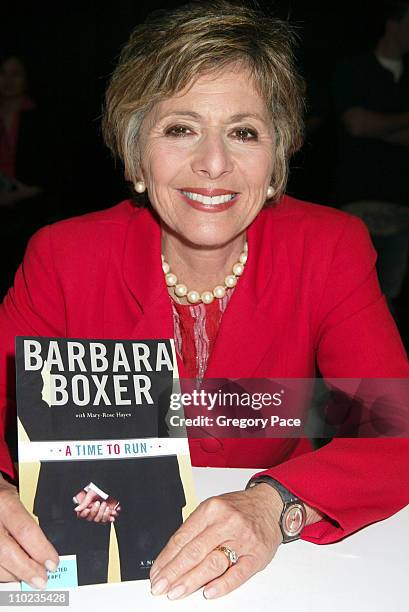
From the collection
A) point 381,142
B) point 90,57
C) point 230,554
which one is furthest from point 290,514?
point 90,57

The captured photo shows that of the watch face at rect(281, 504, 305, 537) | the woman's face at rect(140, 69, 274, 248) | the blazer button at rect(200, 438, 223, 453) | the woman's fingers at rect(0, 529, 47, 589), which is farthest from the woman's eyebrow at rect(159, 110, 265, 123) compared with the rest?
the woman's fingers at rect(0, 529, 47, 589)

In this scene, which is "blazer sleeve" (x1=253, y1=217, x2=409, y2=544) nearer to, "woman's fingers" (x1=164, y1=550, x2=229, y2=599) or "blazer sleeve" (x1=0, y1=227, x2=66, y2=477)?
"woman's fingers" (x1=164, y1=550, x2=229, y2=599)

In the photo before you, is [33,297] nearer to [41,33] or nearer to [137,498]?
[137,498]

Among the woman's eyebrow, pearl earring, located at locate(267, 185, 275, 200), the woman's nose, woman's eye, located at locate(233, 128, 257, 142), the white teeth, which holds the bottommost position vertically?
pearl earring, located at locate(267, 185, 275, 200)

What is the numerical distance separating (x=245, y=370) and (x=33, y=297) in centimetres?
49

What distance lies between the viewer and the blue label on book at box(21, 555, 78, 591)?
1.14 meters

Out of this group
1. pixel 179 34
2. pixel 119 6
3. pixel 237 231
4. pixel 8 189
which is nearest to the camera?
pixel 179 34

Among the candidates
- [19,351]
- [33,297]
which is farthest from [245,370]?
[19,351]

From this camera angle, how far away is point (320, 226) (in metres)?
1.79

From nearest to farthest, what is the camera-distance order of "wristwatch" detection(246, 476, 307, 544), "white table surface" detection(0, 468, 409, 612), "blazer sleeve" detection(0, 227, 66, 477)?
Answer: "white table surface" detection(0, 468, 409, 612) → "wristwatch" detection(246, 476, 307, 544) → "blazer sleeve" detection(0, 227, 66, 477)

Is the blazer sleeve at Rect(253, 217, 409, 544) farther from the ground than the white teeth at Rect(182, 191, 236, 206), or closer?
closer

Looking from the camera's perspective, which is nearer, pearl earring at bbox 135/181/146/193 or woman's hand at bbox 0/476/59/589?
woman's hand at bbox 0/476/59/589

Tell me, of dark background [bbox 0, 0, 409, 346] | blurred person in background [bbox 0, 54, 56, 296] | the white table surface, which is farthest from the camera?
dark background [bbox 0, 0, 409, 346]

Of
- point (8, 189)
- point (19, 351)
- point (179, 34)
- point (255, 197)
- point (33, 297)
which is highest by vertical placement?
point (179, 34)
